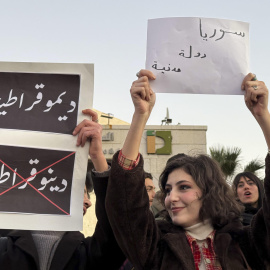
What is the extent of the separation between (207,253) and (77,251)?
0.66 metres

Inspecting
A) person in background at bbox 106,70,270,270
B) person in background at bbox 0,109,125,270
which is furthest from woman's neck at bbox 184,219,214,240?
person in background at bbox 0,109,125,270

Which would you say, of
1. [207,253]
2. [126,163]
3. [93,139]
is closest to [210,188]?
[207,253]

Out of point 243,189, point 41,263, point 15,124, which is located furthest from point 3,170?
point 243,189

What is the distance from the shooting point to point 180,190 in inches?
80.2

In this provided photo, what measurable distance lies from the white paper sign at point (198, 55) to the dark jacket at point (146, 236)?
410 mm

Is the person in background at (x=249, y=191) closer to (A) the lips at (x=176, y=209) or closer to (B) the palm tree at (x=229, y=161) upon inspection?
(A) the lips at (x=176, y=209)

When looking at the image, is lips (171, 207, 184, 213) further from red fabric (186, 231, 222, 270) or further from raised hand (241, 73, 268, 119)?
raised hand (241, 73, 268, 119)

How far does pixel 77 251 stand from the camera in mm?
2141

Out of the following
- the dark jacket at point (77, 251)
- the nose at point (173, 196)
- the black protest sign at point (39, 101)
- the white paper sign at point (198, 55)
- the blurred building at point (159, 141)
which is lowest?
the dark jacket at point (77, 251)

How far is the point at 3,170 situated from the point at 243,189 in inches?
103

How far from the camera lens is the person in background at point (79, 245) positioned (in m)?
2.02

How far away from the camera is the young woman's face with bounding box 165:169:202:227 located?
1.96 metres

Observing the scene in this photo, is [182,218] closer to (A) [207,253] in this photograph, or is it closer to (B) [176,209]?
(B) [176,209]

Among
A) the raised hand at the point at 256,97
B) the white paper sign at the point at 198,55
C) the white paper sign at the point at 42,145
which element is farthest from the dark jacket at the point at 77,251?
the raised hand at the point at 256,97
